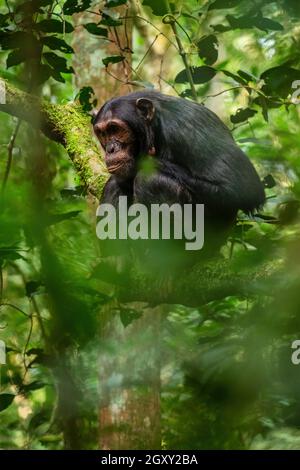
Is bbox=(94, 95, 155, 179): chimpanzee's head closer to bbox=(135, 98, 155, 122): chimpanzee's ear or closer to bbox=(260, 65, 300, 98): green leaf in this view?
bbox=(135, 98, 155, 122): chimpanzee's ear

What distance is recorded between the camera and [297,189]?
0.81 m

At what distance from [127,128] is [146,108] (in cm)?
18

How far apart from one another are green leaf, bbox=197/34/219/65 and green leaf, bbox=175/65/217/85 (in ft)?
0.51

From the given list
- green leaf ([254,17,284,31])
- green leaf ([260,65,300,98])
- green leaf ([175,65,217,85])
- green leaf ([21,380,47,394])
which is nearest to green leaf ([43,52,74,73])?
green leaf ([175,65,217,85])

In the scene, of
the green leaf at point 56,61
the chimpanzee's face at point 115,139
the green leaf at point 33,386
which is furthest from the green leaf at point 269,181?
the green leaf at point 33,386

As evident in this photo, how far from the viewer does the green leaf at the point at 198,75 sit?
13.9ft

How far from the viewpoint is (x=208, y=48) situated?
4344 mm

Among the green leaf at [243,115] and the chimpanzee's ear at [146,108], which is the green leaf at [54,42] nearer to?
the chimpanzee's ear at [146,108]

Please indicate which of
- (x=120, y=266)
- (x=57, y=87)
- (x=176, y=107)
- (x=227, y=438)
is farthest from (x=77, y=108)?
(x=227, y=438)

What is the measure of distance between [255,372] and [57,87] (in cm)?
648

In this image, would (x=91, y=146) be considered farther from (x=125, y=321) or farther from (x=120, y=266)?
(x=120, y=266)

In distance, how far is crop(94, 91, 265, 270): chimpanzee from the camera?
147 inches

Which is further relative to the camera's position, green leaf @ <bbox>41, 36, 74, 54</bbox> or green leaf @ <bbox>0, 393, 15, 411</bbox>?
green leaf @ <bbox>41, 36, 74, 54</bbox>

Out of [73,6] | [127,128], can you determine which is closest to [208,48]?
[127,128]
